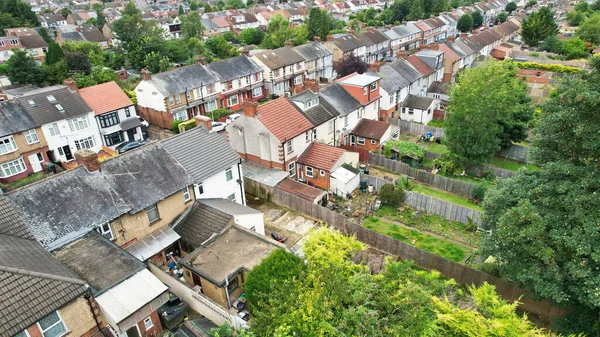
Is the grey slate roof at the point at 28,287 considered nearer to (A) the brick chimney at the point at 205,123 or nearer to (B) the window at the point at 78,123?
(A) the brick chimney at the point at 205,123

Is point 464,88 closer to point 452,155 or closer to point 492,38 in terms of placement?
point 452,155

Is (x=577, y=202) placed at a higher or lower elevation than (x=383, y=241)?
higher

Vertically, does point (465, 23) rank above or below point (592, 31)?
above

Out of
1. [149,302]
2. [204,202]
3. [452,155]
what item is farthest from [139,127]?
[452,155]

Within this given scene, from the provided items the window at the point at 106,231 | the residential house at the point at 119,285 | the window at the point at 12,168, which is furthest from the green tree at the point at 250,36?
the residential house at the point at 119,285

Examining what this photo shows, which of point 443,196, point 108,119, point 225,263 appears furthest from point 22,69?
point 443,196

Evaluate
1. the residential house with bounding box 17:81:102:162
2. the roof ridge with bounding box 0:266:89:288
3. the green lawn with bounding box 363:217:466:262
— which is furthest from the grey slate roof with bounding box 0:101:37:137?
the green lawn with bounding box 363:217:466:262

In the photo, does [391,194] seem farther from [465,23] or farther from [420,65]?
[465,23]
